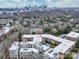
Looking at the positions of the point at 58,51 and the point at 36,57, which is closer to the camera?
the point at 36,57

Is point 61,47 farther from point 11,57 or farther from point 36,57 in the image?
point 11,57

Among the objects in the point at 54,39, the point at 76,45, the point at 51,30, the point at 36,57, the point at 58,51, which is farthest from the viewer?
the point at 51,30

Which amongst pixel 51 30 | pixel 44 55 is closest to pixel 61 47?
pixel 44 55

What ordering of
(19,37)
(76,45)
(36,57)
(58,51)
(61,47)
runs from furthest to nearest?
(19,37) < (76,45) < (61,47) < (58,51) < (36,57)

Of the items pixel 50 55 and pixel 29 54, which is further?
pixel 29 54

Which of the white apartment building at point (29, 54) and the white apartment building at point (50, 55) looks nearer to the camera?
the white apartment building at point (50, 55)

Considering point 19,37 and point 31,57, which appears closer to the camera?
point 31,57

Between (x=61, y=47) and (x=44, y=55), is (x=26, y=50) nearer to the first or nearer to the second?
(x=44, y=55)

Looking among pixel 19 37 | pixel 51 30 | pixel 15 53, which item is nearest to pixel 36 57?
pixel 15 53

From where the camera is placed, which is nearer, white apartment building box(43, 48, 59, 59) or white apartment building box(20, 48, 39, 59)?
white apartment building box(43, 48, 59, 59)
